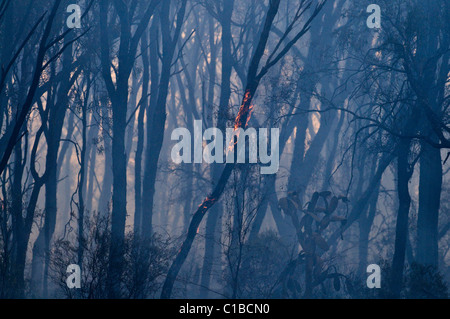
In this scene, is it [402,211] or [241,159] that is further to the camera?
[241,159]

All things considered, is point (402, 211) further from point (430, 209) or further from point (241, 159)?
point (241, 159)

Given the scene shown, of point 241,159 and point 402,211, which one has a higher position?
point 241,159

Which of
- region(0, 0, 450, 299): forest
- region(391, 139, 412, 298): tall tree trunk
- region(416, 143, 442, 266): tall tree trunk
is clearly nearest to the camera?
region(0, 0, 450, 299): forest

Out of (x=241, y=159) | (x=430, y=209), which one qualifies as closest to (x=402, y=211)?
(x=430, y=209)

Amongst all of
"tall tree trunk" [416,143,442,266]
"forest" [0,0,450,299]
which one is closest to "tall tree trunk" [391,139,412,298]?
"forest" [0,0,450,299]

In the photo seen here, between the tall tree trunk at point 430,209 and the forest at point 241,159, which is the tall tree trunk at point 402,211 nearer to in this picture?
the forest at point 241,159

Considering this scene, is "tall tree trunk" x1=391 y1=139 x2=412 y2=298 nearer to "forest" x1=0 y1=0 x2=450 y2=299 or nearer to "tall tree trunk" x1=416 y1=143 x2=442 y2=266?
"forest" x1=0 y1=0 x2=450 y2=299

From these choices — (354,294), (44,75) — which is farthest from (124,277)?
(44,75)

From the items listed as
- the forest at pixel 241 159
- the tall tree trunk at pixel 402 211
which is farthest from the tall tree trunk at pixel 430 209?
the tall tree trunk at pixel 402 211

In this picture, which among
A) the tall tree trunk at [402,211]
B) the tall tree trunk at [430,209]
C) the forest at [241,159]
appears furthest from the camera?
the tall tree trunk at [430,209]

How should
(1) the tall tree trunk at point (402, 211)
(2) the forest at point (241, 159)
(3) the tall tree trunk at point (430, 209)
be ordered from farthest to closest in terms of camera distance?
(3) the tall tree trunk at point (430, 209) < (1) the tall tree trunk at point (402, 211) < (2) the forest at point (241, 159)
